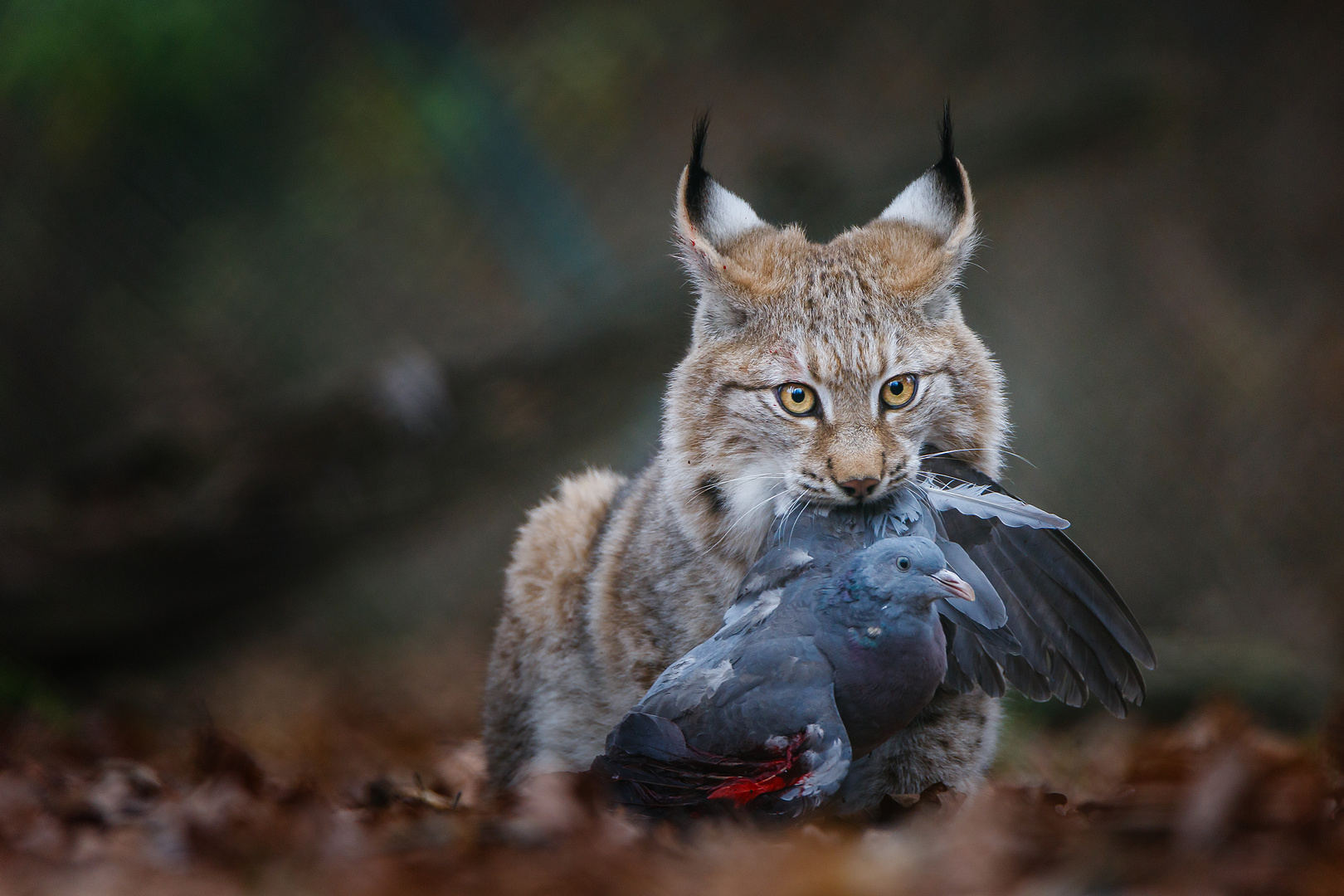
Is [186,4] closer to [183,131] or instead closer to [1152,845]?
[183,131]

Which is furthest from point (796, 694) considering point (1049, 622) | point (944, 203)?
point (944, 203)

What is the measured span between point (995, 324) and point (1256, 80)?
2.10 meters

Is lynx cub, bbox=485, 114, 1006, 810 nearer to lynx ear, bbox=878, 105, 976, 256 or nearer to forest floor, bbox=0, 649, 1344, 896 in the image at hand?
lynx ear, bbox=878, 105, 976, 256

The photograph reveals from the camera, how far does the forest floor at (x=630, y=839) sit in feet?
6.63

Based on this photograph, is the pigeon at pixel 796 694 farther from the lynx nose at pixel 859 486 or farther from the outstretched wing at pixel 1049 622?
the outstretched wing at pixel 1049 622

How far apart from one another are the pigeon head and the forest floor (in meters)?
0.46

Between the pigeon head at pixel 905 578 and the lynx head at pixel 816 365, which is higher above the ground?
the lynx head at pixel 816 365

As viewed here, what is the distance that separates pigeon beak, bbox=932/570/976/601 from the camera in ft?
8.30

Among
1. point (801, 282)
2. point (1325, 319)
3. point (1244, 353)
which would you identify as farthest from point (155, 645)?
point (1325, 319)

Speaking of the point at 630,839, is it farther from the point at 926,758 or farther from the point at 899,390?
the point at 899,390

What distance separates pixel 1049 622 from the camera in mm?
3000

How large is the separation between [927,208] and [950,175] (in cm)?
13

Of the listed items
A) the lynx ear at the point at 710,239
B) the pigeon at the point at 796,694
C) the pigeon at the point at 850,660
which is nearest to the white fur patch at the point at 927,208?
the lynx ear at the point at 710,239

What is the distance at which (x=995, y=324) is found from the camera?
6.25m
